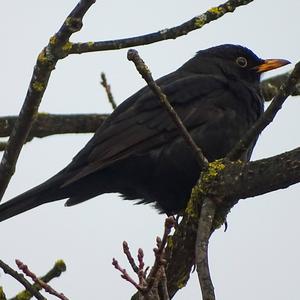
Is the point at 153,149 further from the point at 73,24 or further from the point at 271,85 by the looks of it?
the point at 73,24

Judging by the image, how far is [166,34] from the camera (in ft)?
14.2

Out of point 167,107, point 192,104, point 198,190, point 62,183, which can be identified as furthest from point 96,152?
point 167,107

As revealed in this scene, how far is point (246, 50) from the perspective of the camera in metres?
7.72

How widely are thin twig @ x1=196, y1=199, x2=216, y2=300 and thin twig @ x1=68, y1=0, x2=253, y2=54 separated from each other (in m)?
0.94

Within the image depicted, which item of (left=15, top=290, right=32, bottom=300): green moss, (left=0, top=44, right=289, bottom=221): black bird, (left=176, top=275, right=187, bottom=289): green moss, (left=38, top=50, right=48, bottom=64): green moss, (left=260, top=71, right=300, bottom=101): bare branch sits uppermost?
(left=260, top=71, right=300, bottom=101): bare branch

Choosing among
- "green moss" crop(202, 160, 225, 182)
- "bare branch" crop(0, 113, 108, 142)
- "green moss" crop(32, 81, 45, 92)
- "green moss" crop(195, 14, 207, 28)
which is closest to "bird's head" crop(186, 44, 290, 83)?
"bare branch" crop(0, 113, 108, 142)

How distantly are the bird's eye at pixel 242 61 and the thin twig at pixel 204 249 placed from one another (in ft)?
10.6

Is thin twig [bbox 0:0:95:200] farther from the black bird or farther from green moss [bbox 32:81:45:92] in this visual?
the black bird

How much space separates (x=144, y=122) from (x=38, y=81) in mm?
2216

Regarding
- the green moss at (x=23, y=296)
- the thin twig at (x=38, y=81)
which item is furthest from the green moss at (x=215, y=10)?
the green moss at (x=23, y=296)

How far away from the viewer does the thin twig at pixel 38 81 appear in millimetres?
4117

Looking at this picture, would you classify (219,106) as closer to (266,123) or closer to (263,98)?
(263,98)

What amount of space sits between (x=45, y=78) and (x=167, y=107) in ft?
2.19

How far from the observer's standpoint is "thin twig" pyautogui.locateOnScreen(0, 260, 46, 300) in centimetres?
390
